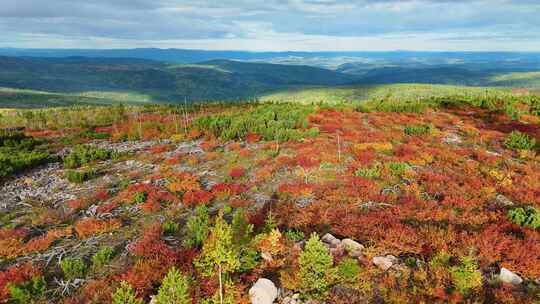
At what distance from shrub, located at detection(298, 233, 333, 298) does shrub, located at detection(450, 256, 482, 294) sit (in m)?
2.77

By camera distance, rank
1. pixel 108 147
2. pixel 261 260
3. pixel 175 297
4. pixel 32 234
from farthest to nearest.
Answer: pixel 108 147 → pixel 32 234 → pixel 261 260 → pixel 175 297

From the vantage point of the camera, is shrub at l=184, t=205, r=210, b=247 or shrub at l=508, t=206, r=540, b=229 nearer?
shrub at l=508, t=206, r=540, b=229

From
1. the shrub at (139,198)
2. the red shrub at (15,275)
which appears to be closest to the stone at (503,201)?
the shrub at (139,198)

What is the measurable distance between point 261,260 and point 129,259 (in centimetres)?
438

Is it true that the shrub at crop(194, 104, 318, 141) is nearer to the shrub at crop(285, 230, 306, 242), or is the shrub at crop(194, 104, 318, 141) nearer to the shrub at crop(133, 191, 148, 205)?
the shrub at crop(133, 191, 148, 205)

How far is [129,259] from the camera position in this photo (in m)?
10.2

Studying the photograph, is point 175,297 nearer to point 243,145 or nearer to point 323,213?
point 323,213

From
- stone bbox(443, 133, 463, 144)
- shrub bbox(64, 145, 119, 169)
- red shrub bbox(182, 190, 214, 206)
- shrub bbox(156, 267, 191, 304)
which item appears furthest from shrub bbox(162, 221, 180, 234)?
stone bbox(443, 133, 463, 144)

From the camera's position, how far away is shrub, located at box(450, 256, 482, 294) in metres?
7.13

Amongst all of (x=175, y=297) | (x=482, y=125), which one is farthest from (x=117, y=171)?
(x=482, y=125)

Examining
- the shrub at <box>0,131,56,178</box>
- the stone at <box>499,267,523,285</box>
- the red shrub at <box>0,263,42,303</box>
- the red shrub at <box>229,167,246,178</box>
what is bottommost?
the shrub at <box>0,131,56,178</box>

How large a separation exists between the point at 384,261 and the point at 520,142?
20.8 meters

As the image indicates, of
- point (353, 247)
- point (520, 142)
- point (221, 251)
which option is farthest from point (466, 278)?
point (520, 142)

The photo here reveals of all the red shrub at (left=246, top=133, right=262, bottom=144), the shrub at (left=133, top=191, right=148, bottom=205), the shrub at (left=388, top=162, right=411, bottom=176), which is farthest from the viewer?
the red shrub at (left=246, top=133, right=262, bottom=144)
